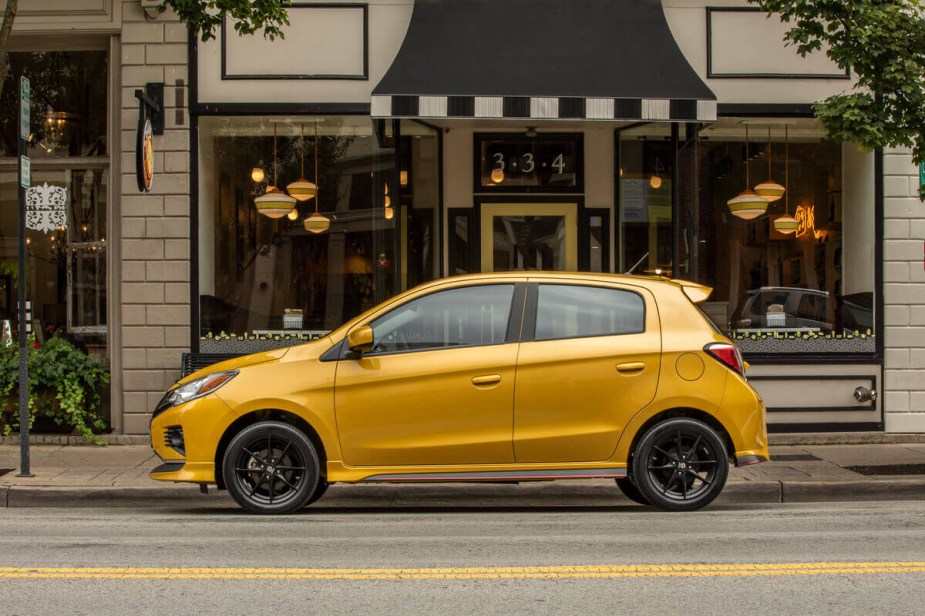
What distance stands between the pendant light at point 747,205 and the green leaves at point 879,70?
278cm

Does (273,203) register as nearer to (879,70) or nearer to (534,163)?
(534,163)

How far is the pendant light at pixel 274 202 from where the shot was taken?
12.0 meters

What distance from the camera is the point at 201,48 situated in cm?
1167

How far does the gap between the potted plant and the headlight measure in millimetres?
4138

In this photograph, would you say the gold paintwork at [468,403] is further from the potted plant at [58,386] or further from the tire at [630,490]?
the potted plant at [58,386]

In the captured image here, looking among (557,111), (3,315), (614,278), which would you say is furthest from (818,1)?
(3,315)

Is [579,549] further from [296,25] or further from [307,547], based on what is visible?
[296,25]

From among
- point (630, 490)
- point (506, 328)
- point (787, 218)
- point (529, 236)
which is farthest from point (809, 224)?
point (506, 328)

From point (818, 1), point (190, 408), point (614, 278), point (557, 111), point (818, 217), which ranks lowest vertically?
point (190, 408)

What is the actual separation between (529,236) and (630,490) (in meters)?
5.47

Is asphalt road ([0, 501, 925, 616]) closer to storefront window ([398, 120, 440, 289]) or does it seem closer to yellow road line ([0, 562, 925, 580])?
yellow road line ([0, 562, 925, 580])

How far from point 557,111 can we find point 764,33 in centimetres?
290

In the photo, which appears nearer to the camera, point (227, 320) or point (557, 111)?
Answer: point (557, 111)

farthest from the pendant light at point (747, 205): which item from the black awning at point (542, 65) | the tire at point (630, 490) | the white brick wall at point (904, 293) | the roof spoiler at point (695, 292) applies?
the tire at point (630, 490)
